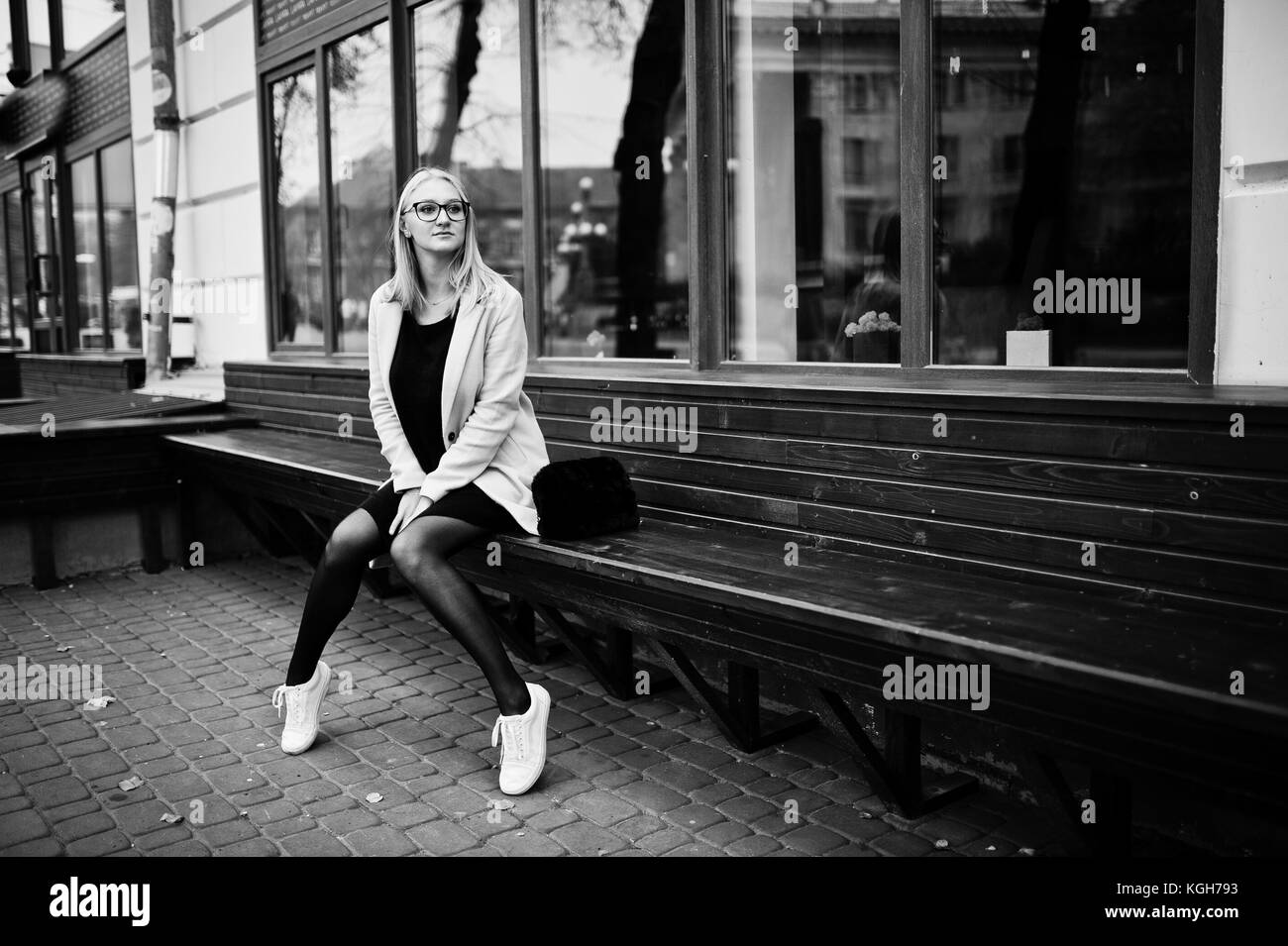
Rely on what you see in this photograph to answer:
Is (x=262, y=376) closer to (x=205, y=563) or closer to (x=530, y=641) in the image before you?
(x=205, y=563)

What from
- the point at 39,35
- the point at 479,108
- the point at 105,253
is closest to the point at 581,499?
the point at 479,108

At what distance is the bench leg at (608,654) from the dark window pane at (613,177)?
1788 mm

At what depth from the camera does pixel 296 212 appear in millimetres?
8469

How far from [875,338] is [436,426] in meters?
1.75

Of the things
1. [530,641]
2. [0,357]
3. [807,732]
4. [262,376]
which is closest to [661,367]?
[530,641]

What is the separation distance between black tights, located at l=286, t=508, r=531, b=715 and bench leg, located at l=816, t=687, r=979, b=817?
1.04 m

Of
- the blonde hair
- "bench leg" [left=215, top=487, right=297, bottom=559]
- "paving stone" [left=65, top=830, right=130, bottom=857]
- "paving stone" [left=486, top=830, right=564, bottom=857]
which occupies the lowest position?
"paving stone" [left=65, top=830, right=130, bottom=857]

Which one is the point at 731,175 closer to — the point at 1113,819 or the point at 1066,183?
the point at 1113,819

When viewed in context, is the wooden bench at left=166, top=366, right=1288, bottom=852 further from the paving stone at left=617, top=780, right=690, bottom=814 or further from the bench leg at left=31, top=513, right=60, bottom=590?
the bench leg at left=31, top=513, right=60, bottom=590

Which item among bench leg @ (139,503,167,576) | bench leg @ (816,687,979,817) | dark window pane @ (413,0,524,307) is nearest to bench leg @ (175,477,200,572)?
bench leg @ (139,503,167,576)

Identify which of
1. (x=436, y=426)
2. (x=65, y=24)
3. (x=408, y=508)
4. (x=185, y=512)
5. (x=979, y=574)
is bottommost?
(x=185, y=512)

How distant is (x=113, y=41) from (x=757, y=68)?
8400 mm

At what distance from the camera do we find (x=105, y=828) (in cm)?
367

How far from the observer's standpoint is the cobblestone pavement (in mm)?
3529
